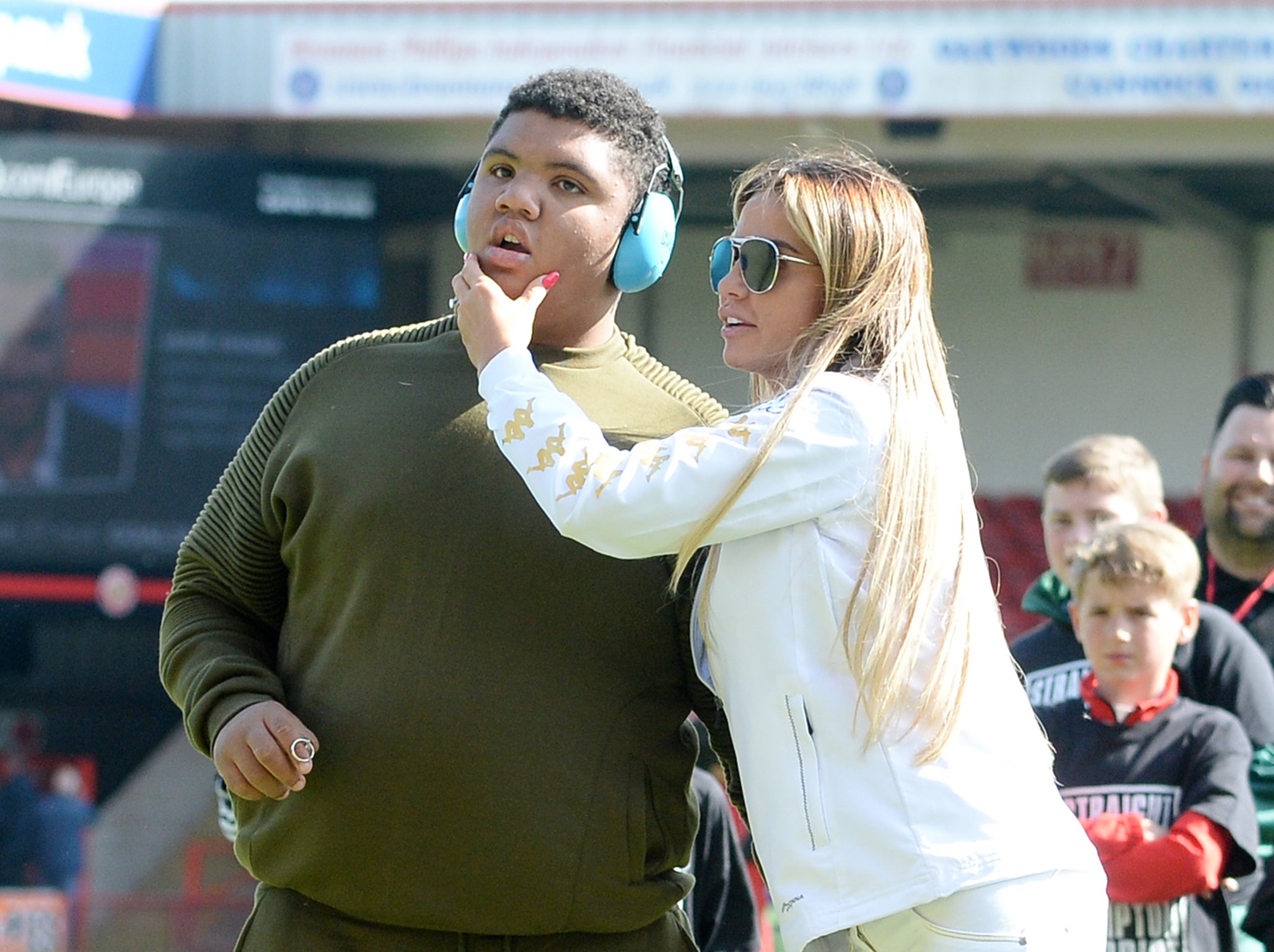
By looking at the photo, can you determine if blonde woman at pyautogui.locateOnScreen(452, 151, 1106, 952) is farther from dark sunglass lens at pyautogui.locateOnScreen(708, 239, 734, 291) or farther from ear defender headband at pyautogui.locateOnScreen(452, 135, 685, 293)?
ear defender headband at pyautogui.locateOnScreen(452, 135, 685, 293)

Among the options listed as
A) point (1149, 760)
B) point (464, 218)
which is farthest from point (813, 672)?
point (1149, 760)

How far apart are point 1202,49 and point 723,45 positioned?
8.64ft

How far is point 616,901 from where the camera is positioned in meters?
2.05

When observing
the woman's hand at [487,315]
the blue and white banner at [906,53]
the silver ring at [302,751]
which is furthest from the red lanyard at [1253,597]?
the blue and white banner at [906,53]

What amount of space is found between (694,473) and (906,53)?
7.85 metres

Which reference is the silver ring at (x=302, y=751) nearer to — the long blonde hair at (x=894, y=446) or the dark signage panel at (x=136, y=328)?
the long blonde hair at (x=894, y=446)

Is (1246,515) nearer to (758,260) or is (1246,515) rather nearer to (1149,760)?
(1149,760)

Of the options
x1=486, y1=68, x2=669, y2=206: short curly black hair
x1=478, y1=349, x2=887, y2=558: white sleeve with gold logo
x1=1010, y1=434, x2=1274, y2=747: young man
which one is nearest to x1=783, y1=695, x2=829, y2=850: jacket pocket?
x1=478, y1=349, x2=887, y2=558: white sleeve with gold logo

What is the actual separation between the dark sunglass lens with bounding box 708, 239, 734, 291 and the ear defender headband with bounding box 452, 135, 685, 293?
146 millimetres

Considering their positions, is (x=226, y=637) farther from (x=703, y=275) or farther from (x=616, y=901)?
(x=703, y=275)

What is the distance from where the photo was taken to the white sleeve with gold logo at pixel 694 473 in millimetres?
1833

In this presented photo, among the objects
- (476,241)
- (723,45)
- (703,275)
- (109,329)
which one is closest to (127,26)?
(109,329)

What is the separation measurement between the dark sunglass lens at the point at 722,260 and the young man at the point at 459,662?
0.20 meters

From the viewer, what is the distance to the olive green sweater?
6.59 feet
